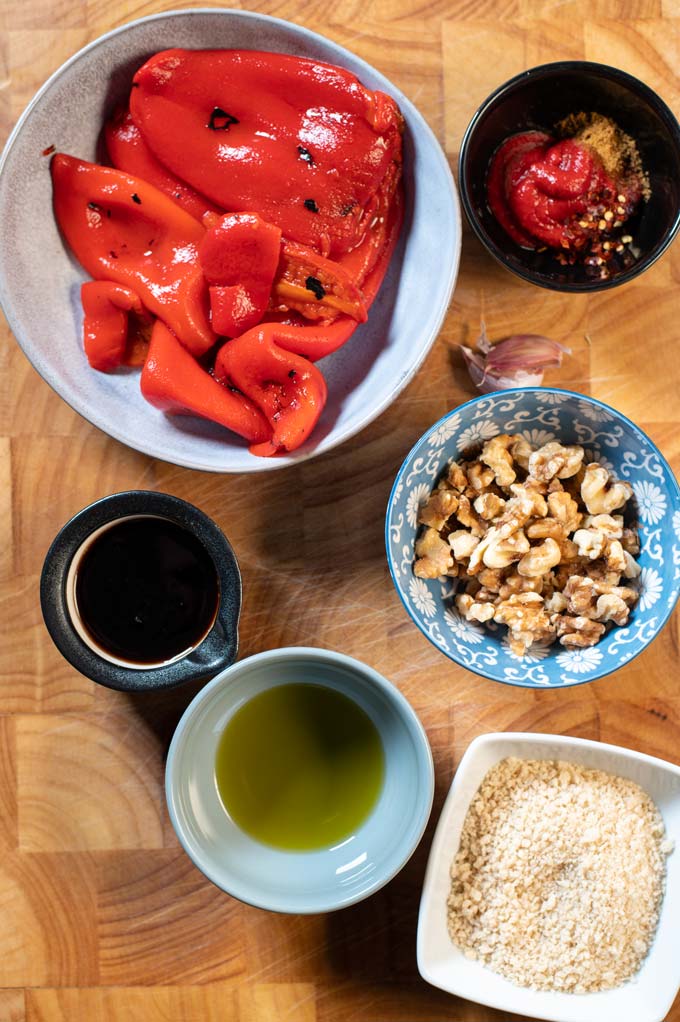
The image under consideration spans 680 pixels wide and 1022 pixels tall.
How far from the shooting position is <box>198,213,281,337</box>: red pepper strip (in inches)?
41.4

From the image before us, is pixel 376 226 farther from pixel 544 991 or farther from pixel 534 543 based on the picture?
pixel 544 991

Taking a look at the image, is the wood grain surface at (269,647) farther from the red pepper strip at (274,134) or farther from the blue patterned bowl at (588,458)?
the red pepper strip at (274,134)

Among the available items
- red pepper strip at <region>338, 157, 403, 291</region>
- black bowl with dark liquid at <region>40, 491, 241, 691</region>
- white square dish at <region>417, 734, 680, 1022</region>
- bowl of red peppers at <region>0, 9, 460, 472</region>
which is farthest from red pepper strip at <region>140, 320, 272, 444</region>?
white square dish at <region>417, 734, 680, 1022</region>

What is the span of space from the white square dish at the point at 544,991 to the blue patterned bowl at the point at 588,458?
112 millimetres

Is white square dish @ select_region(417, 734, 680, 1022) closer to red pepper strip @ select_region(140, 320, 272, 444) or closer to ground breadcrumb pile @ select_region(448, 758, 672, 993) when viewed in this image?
ground breadcrumb pile @ select_region(448, 758, 672, 993)

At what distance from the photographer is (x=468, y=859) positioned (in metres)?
1.21

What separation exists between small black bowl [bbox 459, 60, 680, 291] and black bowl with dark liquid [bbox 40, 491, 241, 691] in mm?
540

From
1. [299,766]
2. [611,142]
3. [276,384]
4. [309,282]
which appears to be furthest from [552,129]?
[299,766]

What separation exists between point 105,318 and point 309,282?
0.87 ft

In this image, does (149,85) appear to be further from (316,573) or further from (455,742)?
(455,742)

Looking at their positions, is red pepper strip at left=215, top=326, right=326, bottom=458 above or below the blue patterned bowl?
above

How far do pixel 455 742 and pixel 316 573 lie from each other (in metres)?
0.31

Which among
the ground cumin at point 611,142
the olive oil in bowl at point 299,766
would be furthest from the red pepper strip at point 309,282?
the olive oil in bowl at point 299,766

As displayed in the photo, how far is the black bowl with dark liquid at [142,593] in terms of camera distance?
1095 mm
